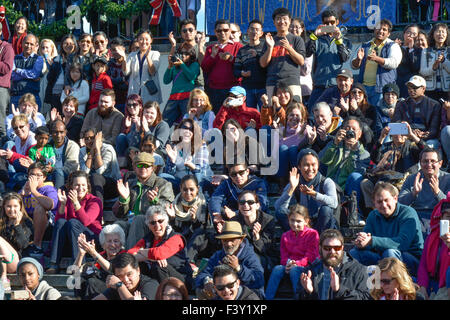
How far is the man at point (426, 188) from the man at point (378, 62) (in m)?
2.47

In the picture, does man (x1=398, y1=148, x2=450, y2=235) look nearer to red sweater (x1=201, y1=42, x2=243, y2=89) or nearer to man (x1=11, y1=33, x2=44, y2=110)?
red sweater (x1=201, y1=42, x2=243, y2=89)

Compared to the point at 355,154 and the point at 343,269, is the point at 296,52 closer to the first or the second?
the point at 355,154

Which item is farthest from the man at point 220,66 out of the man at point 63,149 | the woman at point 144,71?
the man at point 63,149

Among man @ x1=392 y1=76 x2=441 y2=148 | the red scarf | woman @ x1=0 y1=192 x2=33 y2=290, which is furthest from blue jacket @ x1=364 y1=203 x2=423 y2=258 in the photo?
woman @ x1=0 y1=192 x2=33 y2=290

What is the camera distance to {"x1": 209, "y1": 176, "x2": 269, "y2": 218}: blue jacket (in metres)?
10.1

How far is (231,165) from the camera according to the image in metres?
10.6

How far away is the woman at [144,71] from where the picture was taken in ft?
42.5

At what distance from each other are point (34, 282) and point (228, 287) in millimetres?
1870

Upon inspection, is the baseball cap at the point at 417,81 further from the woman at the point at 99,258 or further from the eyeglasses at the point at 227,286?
the eyeglasses at the point at 227,286

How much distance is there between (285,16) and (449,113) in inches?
94.6

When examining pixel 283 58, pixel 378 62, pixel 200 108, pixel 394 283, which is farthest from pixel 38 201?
pixel 378 62

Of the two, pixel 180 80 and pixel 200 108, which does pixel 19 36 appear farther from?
pixel 200 108

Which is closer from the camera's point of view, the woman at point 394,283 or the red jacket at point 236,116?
the woman at point 394,283

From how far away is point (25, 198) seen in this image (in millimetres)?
10695
